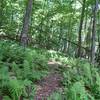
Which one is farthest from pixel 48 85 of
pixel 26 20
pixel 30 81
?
pixel 26 20

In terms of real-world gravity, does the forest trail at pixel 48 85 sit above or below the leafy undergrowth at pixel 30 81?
below

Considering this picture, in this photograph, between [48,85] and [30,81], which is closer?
[30,81]

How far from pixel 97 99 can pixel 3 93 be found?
8.48 ft

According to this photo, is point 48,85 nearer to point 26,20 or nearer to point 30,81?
point 30,81

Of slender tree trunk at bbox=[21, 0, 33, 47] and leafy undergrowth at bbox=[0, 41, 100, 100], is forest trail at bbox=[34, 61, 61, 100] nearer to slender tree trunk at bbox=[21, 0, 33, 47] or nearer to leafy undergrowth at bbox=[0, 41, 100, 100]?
leafy undergrowth at bbox=[0, 41, 100, 100]

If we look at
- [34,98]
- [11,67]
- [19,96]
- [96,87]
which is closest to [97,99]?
[96,87]

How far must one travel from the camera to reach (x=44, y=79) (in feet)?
24.2

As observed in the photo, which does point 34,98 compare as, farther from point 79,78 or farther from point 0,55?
point 0,55

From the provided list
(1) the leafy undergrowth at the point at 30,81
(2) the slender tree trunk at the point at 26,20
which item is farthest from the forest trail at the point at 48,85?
(2) the slender tree trunk at the point at 26,20

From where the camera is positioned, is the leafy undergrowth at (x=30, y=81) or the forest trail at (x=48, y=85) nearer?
the leafy undergrowth at (x=30, y=81)

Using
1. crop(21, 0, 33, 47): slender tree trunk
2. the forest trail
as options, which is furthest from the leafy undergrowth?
crop(21, 0, 33, 47): slender tree trunk

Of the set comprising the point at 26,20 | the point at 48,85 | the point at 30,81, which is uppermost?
the point at 26,20

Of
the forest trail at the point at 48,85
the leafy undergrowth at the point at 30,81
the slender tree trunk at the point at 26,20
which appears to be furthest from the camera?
the slender tree trunk at the point at 26,20

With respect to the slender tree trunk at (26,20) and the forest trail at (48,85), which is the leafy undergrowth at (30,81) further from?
the slender tree trunk at (26,20)
